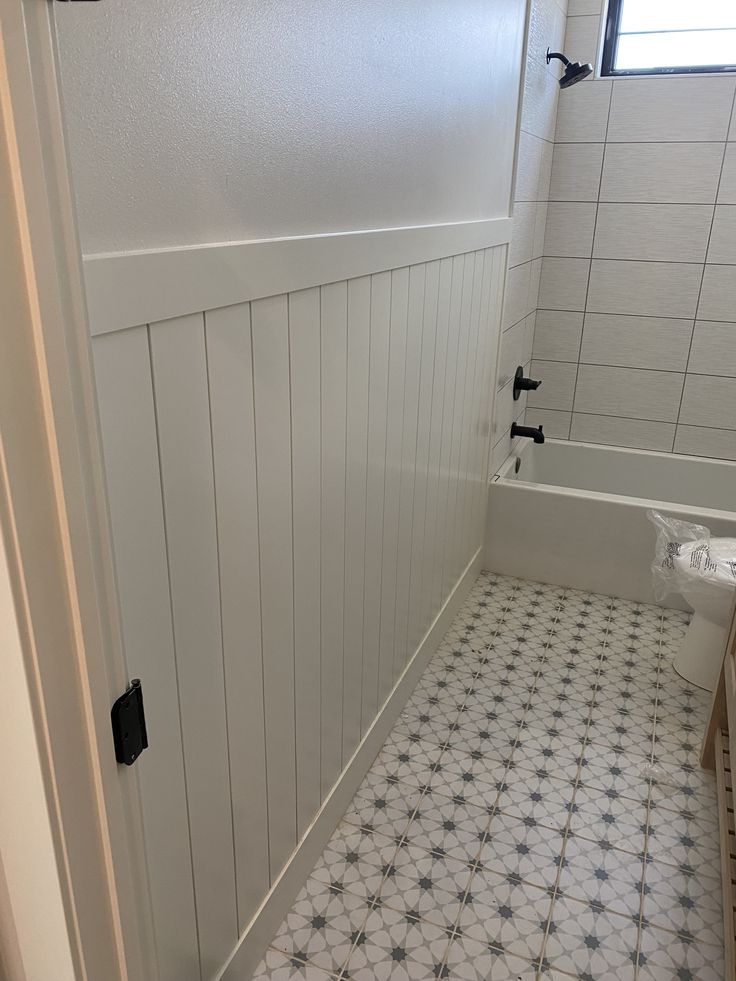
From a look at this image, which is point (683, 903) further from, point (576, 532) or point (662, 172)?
point (662, 172)

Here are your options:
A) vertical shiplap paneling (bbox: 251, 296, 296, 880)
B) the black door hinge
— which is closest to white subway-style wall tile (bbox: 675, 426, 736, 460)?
vertical shiplap paneling (bbox: 251, 296, 296, 880)

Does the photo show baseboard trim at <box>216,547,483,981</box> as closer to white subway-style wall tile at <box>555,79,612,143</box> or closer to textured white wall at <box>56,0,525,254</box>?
textured white wall at <box>56,0,525,254</box>

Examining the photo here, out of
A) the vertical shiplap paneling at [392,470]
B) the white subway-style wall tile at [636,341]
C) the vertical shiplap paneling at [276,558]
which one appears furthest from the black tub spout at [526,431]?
the vertical shiplap paneling at [276,558]

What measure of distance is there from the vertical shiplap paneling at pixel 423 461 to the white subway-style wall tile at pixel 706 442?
177 cm

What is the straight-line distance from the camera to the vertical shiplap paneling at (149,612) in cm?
84

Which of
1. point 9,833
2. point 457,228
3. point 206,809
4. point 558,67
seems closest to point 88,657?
point 9,833

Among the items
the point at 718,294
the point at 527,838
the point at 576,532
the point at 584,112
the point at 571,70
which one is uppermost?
the point at 571,70

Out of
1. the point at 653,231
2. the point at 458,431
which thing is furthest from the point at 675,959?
the point at 653,231

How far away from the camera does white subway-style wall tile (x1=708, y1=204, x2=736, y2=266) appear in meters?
3.07

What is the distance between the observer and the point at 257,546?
120 cm

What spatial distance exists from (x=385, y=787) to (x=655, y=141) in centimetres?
272

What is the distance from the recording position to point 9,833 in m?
0.78

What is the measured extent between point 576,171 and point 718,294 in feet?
2.62

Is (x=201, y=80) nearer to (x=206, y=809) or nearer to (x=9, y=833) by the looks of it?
(x=9, y=833)
